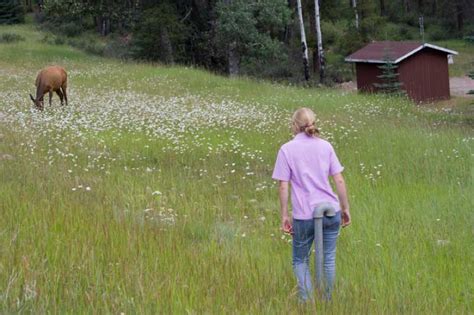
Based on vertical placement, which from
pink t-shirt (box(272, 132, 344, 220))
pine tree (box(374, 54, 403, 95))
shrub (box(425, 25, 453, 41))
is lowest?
shrub (box(425, 25, 453, 41))

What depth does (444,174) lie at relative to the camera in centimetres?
1169

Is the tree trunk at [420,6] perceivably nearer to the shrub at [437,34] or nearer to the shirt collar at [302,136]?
the shrub at [437,34]

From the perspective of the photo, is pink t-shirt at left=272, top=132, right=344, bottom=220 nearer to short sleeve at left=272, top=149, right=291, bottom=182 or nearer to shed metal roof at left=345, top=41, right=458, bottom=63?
short sleeve at left=272, top=149, right=291, bottom=182

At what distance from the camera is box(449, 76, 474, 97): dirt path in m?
43.7

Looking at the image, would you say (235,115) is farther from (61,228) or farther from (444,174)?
(61,228)

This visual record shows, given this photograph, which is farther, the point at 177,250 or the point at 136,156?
the point at 136,156

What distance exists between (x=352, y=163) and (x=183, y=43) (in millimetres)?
33786

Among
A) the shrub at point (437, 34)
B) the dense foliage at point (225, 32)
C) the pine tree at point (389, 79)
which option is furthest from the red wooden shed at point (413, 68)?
the shrub at point (437, 34)

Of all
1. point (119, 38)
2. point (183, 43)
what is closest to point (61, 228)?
point (183, 43)

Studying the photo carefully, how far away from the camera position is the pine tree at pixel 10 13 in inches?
2911

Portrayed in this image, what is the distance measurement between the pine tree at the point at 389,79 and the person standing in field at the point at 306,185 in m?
27.9

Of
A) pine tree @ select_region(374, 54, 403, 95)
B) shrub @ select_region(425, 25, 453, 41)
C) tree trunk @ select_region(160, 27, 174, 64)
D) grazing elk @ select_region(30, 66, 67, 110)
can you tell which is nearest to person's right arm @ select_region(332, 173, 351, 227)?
grazing elk @ select_region(30, 66, 67, 110)

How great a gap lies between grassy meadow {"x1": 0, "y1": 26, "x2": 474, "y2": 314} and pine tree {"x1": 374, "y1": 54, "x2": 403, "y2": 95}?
49.0 ft

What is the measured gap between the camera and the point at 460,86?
154 feet
